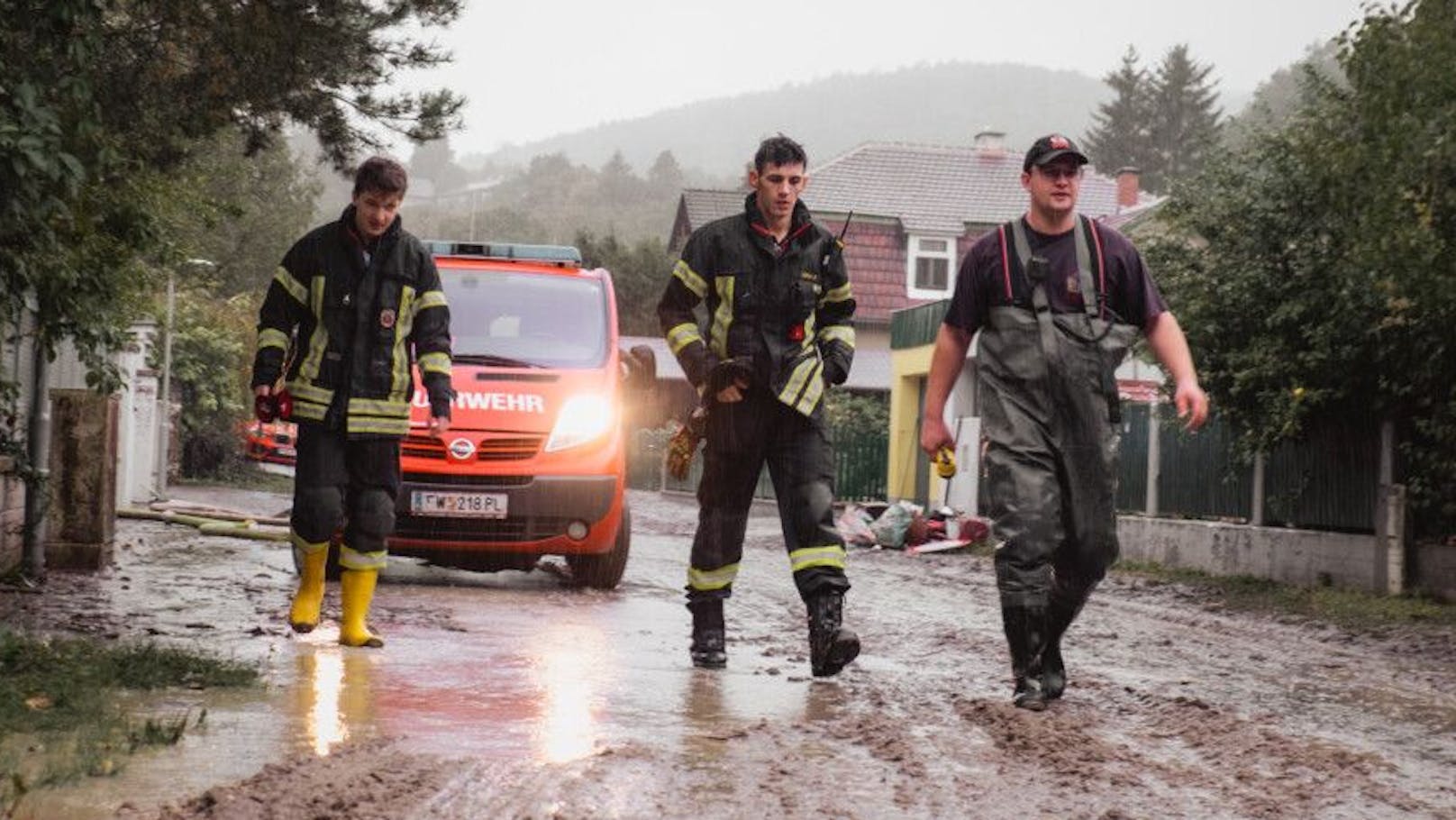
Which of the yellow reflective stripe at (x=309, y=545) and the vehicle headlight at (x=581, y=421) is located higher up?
the vehicle headlight at (x=581, y=421)

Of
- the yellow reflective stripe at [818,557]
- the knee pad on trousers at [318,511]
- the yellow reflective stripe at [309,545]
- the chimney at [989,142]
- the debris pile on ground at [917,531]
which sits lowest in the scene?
the debris pile on ground at [917,531]

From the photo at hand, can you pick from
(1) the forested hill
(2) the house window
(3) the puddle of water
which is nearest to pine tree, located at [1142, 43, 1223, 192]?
(2) the house window

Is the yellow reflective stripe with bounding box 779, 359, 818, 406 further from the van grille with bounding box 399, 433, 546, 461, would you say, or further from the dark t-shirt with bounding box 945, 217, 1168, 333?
the van grille with bounding box 399, 433, 546, 461

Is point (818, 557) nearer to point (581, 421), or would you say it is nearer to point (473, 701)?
point (473, 701)

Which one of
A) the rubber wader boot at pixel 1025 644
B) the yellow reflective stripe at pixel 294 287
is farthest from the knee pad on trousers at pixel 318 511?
the rubber wader boot at pixel 1025 644

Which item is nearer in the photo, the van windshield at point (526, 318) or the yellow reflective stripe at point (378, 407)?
the yellow reflective stripe at point (378, 407)

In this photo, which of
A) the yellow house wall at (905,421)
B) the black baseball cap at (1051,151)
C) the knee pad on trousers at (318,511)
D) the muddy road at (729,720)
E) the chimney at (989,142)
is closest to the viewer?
the muddy road at (729,720)

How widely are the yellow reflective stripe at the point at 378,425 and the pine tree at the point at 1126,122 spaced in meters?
85.8

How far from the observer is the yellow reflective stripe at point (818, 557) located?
8039 mm

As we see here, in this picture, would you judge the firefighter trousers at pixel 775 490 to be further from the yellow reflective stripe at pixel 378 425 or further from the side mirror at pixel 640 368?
the side mirror at pixel 640 368

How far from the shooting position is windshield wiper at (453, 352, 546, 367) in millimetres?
12766

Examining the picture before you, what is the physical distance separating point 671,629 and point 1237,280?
343 inches

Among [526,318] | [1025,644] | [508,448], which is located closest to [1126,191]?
[526,318]

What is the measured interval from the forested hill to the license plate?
535 feet
